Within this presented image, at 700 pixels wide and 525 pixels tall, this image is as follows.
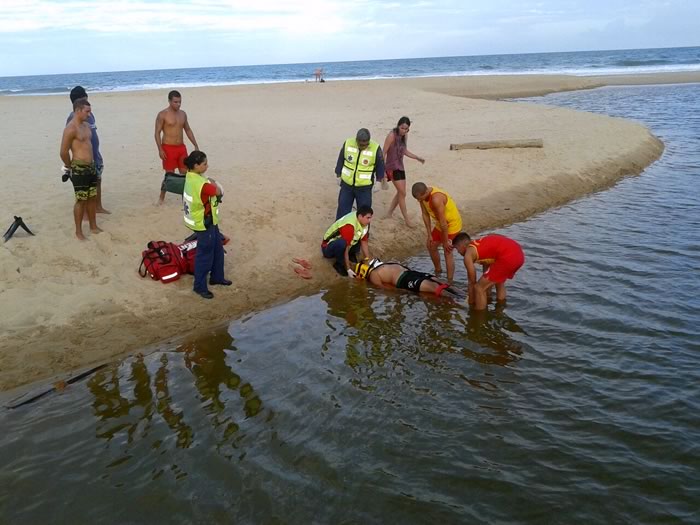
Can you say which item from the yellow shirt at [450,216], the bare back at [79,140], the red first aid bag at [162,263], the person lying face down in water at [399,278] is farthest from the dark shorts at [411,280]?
the bare back at [79,140]

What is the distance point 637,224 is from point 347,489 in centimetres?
820

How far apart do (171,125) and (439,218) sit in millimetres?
4527

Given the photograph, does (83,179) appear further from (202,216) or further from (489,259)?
(489,259)

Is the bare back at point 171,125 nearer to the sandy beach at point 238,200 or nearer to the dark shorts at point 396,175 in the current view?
the sandy beach at point 238,200

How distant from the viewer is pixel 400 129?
941 cm

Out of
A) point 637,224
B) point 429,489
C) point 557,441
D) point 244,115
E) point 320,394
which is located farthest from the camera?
point 244,115

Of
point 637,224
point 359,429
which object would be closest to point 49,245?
point 359,429

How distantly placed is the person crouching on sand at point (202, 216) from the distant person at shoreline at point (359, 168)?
2.47 m

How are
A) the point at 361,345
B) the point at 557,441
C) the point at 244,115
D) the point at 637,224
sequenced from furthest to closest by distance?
the point at 244,115 < the point at 637,224 < the point at 361,345 < the point at 557,441

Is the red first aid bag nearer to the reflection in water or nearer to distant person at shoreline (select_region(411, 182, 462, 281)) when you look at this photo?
the reflection in water

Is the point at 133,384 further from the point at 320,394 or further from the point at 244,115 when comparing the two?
the point at 244,115

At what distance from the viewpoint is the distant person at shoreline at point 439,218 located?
7691 mm

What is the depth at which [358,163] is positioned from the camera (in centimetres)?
867

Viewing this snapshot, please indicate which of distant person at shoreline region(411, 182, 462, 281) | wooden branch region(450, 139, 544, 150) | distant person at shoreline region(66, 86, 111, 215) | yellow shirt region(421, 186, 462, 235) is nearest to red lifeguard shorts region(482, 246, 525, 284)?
distant person at shoreline region(411, 182, 462, 281)
